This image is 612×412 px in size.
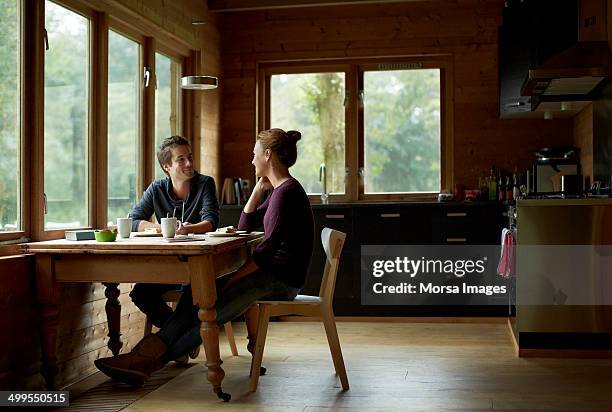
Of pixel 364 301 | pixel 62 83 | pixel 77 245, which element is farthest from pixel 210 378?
pixel 364 301

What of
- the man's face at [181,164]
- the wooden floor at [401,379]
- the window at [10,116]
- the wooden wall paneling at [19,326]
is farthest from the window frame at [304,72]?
the wooden wall paneling at [19,326]

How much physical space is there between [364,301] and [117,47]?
260 cm

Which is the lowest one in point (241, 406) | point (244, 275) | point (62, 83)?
point (241, 406)

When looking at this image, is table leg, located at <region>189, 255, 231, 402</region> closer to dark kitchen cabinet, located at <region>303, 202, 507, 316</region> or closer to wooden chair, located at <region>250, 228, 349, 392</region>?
wooden chair, located at <region>250, 228, 349, 392</region>

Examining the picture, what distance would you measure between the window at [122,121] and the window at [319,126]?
1798mm

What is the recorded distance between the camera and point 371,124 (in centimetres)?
660

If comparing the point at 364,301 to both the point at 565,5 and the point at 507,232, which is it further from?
the point at 565,5

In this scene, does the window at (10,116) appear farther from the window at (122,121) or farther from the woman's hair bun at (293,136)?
the woman's hair bun at (293,136)

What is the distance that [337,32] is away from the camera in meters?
6.58

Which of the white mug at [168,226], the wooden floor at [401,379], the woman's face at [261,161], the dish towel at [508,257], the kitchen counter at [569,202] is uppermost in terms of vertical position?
the woman's face at [261,161]

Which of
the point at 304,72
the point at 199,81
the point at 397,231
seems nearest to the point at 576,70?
the point at 397,231

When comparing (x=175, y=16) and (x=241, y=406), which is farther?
(x=175, y=16)

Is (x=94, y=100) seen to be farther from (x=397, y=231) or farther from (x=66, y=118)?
(x=397, y=231)

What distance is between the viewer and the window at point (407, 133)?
6531mm
